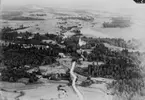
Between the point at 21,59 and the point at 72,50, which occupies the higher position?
the point at 72,50

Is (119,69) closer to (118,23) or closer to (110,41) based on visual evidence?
(110,41)

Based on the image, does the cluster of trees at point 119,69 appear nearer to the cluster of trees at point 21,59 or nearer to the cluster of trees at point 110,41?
the cluster of trees at point 110,41

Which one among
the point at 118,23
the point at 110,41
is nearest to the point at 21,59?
the point at 110,41

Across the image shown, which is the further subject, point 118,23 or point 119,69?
point 118,23

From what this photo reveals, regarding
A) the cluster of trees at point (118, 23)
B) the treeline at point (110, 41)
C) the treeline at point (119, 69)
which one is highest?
the cluster of trees at point (118, 23)

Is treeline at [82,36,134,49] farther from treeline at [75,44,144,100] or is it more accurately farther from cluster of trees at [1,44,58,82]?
cluster of trees at [1,44,58,82]

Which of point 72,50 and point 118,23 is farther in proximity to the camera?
point 118,23

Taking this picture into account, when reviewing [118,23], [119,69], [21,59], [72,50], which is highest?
[118,23]

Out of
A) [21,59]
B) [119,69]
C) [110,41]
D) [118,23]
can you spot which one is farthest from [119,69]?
[21,59]

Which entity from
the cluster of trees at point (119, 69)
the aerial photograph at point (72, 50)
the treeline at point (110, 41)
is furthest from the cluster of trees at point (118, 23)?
the cluster of trees at point (119, 69)
